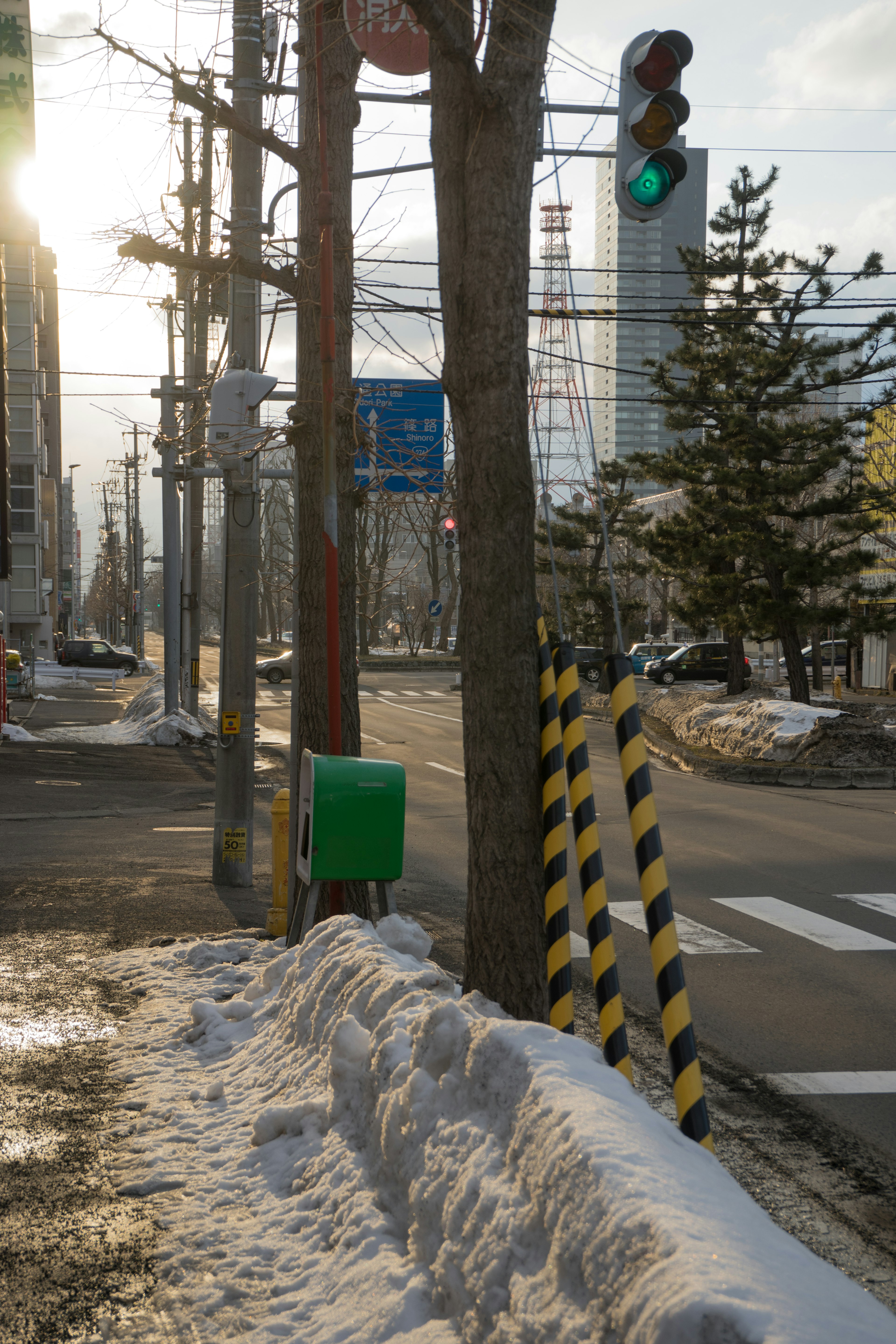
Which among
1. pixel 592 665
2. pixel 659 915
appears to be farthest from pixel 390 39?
pixel 592 665

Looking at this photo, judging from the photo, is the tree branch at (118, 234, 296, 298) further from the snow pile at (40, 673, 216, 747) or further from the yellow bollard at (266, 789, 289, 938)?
the snow pile at (40, 673, 216, 747)

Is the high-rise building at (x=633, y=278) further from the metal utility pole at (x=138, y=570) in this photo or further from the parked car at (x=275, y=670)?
the metal utility pole at (x=138, y=570)

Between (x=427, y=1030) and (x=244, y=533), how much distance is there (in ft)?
22.0

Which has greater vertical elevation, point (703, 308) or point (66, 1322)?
point (703, 308)

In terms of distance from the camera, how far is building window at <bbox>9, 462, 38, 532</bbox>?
59.8 meters

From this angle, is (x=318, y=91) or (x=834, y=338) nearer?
(x=318, y=91)

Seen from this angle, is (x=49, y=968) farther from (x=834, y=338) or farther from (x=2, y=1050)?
(x=834, y=338)

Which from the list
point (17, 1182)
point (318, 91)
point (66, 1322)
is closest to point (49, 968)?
point (17, 1182)

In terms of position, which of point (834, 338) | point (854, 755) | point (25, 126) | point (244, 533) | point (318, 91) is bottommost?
point (854, 755)

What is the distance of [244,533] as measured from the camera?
9602 millimetres

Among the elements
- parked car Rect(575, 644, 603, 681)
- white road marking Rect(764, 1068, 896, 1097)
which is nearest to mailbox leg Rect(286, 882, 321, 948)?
white road marking Rect(764, 1068, 896, 1097)

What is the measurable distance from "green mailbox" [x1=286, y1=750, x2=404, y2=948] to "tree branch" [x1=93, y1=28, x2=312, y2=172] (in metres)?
3.84

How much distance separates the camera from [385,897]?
637 centimetres

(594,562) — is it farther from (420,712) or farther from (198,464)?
(198,464)
